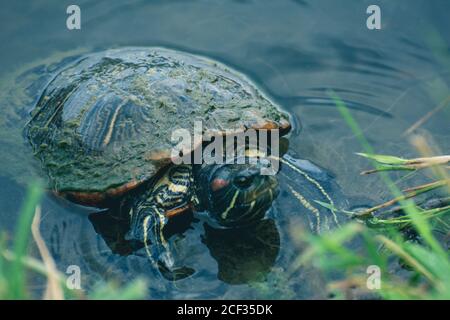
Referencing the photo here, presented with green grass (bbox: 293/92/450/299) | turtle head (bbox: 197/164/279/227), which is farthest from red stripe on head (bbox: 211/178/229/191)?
green grass (bbox: 293/92/450/299)

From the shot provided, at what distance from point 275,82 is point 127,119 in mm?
1653

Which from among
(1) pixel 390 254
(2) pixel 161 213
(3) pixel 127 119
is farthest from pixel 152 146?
(1) pixel 390 254

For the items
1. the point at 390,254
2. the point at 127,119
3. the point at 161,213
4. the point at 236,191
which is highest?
the point at 127,119

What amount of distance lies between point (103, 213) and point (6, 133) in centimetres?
128

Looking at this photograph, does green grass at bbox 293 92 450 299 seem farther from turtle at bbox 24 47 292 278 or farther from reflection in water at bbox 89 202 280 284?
turtle at bbox 24 47 292 278

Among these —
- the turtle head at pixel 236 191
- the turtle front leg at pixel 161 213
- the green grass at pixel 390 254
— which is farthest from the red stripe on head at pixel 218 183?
the green grass at pixel 390 254

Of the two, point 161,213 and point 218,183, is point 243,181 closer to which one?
point 218,183

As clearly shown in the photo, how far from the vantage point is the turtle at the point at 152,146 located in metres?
3.64

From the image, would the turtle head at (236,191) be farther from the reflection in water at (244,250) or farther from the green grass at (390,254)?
the green grass at (390,254)

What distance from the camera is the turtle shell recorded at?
3730 mm

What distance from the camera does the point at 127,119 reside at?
12.6 ft

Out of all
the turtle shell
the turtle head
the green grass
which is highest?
the turtle shell

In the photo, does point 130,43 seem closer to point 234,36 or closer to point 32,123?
point 234,36
